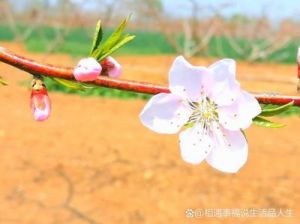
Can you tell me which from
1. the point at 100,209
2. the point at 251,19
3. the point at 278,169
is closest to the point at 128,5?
the point at 251,19

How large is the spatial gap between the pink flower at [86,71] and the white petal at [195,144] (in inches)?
4.0

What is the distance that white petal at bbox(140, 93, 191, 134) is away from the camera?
51 cm

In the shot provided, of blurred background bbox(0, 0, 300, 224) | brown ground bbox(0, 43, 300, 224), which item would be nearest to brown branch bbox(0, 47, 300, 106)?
blurred background bbox(0, 0, 300, 224)

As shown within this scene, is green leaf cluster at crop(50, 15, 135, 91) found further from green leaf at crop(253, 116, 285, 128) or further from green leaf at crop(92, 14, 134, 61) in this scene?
green leaf at crop(253, 116, 285, 128)

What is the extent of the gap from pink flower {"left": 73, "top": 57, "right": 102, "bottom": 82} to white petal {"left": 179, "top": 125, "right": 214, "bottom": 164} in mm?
100

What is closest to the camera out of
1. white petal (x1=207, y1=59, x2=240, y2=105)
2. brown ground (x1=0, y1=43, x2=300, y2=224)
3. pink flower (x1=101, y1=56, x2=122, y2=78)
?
white petal (x1=207, y1=59, x2=240, y2=105)

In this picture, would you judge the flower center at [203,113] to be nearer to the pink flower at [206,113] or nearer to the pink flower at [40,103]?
the pink flower at [206,113]

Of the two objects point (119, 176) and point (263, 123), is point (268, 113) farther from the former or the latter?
point (119, 176)

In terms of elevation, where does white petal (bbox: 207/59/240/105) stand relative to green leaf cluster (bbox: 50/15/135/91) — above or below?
below

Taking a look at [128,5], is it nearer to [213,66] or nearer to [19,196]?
[19,196]

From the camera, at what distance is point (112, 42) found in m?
0.57

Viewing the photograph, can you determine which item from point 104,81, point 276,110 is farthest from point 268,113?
point 104,81

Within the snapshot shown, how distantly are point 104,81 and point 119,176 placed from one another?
5.52 metres

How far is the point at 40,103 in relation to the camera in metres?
0.60
